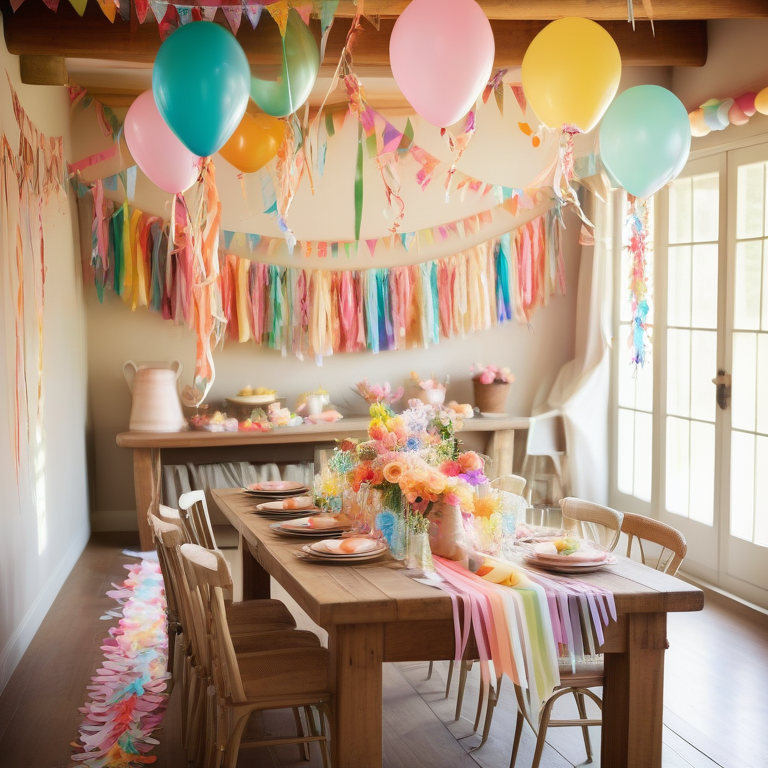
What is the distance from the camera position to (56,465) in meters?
4.56

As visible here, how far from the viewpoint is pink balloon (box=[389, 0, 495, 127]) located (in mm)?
2730

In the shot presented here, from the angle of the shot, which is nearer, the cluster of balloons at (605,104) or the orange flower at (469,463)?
the orange flower at (469,463)

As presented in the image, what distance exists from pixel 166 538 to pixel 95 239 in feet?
10.9

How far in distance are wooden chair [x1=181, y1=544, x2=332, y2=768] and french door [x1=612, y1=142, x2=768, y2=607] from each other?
2675 mm

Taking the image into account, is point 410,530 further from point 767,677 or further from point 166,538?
point 767,677

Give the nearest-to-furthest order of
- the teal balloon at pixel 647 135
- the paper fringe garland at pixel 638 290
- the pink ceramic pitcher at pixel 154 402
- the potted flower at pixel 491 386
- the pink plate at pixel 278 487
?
the teal balloon at pixel 647 135, the pink plate at pixel 278 487, the paper fringe garland at pixel 638 290, the pink ceramic pitcher at pixel 154 402, the potted flower at pixel 491 386

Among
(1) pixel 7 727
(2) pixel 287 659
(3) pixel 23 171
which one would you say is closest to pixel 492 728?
(2) pixel 287 659

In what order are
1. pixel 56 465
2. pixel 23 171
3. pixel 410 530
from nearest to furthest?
pixel 410 530 < pixel 23 171 < pixel 56 465

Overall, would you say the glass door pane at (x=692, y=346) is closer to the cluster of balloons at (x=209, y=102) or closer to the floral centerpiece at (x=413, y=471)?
the cluster of balloons at (x=209, y=102)

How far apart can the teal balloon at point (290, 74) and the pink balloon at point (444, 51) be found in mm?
464

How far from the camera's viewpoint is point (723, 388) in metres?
4.52

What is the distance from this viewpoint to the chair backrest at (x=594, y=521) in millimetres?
2939

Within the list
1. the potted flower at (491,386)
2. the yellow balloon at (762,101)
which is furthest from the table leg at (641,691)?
the potted flower at (491,386)

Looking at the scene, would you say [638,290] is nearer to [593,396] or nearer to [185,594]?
[593,396]
